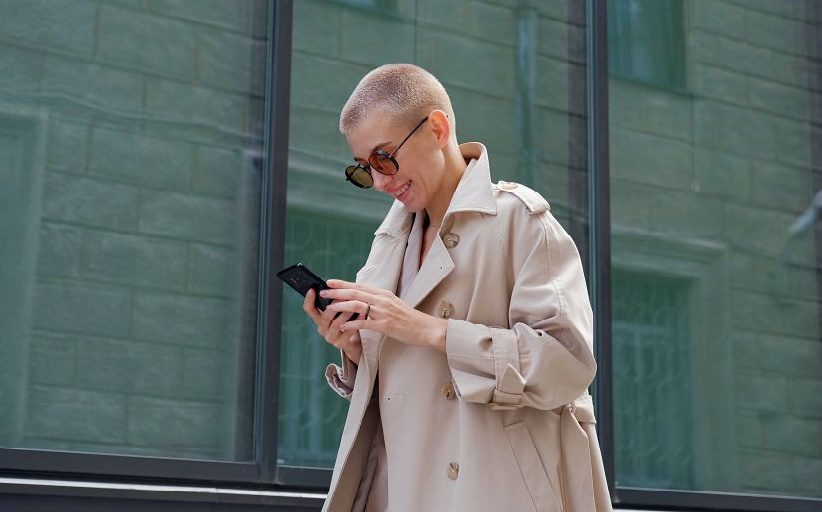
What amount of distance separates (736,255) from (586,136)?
1121 millimetres

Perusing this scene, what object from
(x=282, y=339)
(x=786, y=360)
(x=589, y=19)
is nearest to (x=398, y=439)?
(x=282, y=339)

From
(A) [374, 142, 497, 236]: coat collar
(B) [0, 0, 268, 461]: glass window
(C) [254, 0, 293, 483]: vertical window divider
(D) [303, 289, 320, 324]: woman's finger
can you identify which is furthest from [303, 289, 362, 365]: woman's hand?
(C) [254, 0, 293, 483]: vertical window divider

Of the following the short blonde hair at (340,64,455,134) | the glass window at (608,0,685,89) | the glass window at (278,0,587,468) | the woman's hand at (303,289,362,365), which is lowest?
the woman's hand at (303,289,362,365)

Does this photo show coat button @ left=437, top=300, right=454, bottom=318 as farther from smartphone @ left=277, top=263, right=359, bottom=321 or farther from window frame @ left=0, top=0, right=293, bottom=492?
window frame @ left=0, top=0, right=293, bottom=492

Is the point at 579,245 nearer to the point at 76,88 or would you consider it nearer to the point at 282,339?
the point at 282,339

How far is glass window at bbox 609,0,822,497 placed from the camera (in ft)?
21.7

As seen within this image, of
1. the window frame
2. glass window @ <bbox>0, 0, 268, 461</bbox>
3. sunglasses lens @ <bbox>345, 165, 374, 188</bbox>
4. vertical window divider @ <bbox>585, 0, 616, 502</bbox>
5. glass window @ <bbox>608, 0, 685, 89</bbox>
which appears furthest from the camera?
glass window @ <bbox>608, 0, 685, 89</bbox>

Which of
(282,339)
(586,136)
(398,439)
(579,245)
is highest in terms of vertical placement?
(586,136)

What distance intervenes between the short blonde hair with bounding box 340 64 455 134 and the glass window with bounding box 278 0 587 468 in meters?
2.36

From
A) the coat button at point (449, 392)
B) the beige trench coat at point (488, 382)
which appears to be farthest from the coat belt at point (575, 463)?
the coat button at point (449, 392)

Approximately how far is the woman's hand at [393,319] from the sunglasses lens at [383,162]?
0.34 meters

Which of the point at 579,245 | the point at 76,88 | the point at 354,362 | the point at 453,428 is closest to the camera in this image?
the point at 453,428

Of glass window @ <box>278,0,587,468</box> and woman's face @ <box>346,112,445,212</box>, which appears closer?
woman's face @ <box>346,112,445,212</box>

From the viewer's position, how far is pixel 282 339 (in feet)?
17.9
